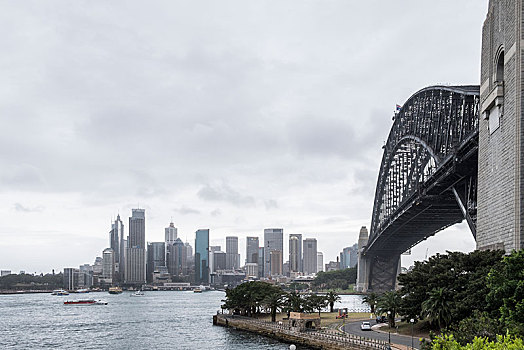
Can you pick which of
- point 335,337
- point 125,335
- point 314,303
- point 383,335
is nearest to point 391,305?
point 383,335

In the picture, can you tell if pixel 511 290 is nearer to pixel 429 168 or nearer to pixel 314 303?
pixel 314 303

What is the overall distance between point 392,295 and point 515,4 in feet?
129

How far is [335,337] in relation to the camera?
69188mm

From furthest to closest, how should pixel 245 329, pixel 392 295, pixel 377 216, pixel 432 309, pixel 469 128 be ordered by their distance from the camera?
pixel 377 216 → pixel 245 329 → pixel 469 128 → pixel 392 295 → pixel 432 309

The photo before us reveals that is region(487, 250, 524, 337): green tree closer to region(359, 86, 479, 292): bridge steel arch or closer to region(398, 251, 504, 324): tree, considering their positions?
region(398, 251, 504, 324): tree

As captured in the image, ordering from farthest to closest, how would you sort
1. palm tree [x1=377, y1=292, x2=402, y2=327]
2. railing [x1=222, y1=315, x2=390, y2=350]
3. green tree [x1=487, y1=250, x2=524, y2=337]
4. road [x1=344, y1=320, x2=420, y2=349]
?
palm tree [x1=377, y1=292, x2=402, y2=327], road [x1=344, y1=320, x2=420, y2=349], railing [x1=222, y1=315, x2=390, y2=350], green tree [x1=487, y1=250, x2=524, y2=337]

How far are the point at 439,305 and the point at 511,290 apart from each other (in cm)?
1762

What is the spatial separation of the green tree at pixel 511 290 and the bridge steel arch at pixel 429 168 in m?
27.4

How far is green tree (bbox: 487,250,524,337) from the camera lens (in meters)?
39.7

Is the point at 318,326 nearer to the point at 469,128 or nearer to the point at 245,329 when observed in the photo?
the point at 245,329

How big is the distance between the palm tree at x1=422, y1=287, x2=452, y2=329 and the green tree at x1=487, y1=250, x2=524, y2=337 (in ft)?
→ 41.7

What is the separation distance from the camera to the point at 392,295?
78.5 meters

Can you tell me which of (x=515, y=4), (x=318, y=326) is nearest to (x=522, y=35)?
(x=515, y=4)

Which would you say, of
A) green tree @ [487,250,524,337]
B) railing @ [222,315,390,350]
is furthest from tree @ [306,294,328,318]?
green tree @ [487,250,524,337]
